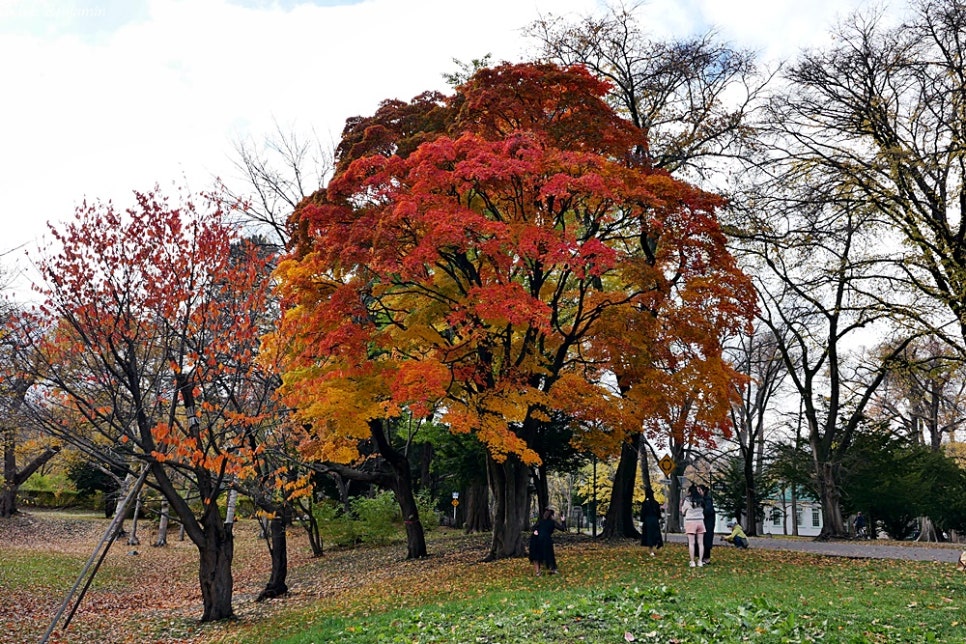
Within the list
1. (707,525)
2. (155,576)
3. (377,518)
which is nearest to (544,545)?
(707,525)

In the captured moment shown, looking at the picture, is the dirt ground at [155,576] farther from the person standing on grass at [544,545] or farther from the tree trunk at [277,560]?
the person standing on grass at [544,545]

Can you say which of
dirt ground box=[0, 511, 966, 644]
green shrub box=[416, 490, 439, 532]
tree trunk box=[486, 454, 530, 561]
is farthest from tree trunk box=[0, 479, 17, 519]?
tree trunk box=[486, 454, 530, 561]

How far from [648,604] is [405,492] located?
13172 mm

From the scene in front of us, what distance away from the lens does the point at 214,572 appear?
44.8ft

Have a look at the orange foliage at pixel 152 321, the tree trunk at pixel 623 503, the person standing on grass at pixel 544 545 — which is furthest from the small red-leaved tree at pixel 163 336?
the tree trunk at pixel 623 503

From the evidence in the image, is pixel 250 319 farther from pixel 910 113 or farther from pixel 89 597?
pixel 910 113

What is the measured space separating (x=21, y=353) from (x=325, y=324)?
5242 mm

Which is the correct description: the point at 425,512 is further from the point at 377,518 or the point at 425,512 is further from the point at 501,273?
the point at 501,273

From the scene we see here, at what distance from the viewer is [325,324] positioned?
14.7 m

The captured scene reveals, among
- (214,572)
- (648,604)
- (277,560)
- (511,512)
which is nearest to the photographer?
(648,604)

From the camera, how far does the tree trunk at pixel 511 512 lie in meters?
17.2

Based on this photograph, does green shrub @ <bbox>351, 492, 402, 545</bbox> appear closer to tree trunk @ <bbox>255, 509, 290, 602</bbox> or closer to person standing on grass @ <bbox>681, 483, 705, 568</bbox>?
tree trunk @ <bbox>255, 509, 290, 602</bbox>

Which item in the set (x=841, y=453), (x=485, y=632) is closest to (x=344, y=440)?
(x=485, y=632)

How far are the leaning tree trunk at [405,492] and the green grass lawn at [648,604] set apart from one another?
4.21m
